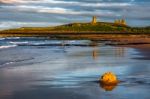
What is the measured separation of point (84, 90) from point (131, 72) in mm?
5506

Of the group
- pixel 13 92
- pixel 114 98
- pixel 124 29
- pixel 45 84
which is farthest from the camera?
pixel 124 29

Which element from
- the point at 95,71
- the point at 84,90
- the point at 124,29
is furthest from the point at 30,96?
the point at 124,29

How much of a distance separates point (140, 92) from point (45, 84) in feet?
11.5

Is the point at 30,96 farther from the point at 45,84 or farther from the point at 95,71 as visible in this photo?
the point at 95,71

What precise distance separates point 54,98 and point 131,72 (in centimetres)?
718

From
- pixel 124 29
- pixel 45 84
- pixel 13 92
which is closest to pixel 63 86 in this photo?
pixel 45 84

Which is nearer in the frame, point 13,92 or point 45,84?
point 13,92

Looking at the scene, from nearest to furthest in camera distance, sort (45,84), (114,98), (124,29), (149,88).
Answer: (114,98), (149,88), (45,84), (124,29)

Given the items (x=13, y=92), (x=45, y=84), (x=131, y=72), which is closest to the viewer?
(x=13, y=92)

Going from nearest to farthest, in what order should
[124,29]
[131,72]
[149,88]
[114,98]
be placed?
[114,98], [149,88], [131,72], [124,29]

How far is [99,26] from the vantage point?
180750 mm

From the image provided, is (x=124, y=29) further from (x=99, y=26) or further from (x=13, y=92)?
(x=13, y=92)

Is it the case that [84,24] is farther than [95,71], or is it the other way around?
[84,24]

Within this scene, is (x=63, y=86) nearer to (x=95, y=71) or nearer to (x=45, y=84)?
(x=45, y=84)
